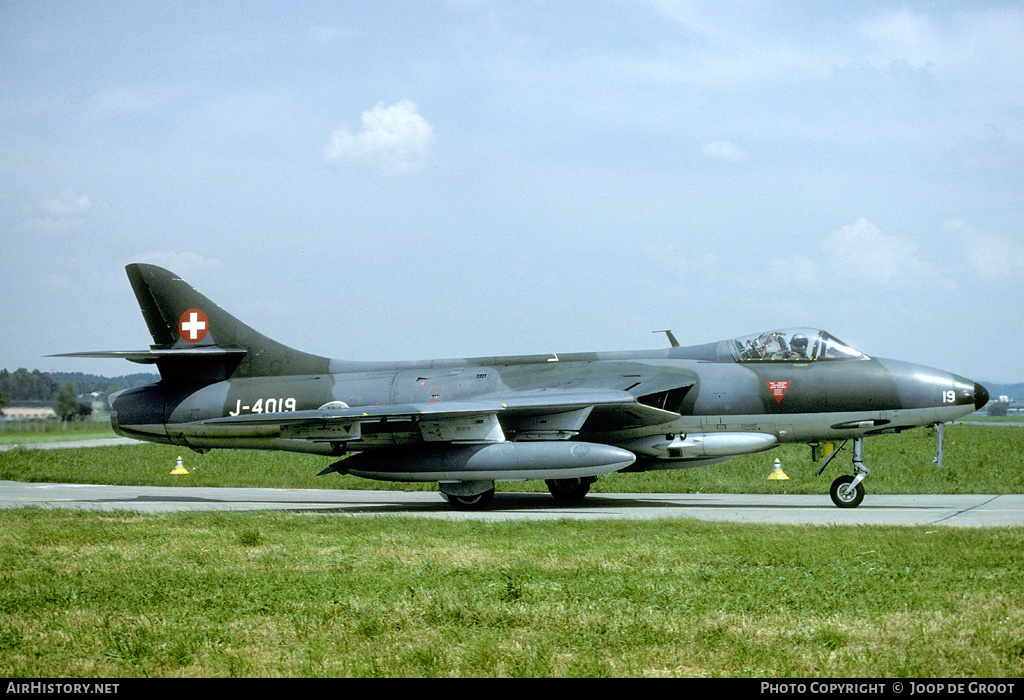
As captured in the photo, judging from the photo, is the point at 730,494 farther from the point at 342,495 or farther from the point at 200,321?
the point at 200,321

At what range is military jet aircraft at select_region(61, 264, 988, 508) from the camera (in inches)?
599

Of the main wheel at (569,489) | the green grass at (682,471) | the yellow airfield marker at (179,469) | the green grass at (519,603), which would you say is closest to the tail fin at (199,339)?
the green grass at (682,471)

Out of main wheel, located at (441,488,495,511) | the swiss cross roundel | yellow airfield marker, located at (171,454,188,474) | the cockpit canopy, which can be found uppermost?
the swiss cross roundel

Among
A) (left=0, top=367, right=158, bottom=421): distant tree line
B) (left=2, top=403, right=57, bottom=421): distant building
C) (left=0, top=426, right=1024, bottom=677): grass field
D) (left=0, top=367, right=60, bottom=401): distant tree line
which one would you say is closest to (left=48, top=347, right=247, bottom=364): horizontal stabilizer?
(left=0, top=426, right=1024, bottom=677): grass field

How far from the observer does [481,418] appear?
1555cm

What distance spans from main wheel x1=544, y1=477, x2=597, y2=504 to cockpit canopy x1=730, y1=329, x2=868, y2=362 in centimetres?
347

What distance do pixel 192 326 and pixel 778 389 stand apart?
10840mm

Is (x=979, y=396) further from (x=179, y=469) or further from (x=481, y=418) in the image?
(x=179, y=469)

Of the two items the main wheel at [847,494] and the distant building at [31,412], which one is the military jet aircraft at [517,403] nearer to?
the main wheel at [847,494]

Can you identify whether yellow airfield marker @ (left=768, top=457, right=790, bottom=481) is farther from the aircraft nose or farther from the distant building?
the distant building

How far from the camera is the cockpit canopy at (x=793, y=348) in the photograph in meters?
15.9

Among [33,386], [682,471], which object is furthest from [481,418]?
[33,386]
